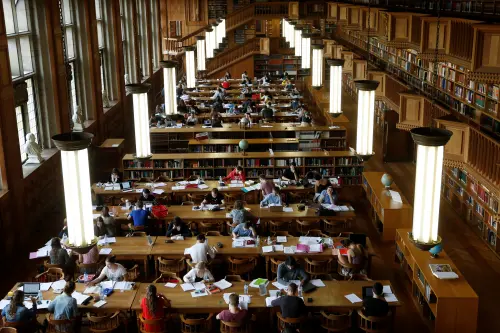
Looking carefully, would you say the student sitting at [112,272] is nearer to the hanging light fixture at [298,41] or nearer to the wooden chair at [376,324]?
the wooden chair at [376,324]

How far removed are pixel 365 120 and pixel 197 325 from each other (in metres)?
3.17

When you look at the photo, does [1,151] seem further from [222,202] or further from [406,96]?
[406,96]

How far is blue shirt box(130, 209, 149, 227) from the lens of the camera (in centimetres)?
980

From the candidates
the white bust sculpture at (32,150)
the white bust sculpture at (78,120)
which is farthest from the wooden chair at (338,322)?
the white bust sculpture at (78,120)

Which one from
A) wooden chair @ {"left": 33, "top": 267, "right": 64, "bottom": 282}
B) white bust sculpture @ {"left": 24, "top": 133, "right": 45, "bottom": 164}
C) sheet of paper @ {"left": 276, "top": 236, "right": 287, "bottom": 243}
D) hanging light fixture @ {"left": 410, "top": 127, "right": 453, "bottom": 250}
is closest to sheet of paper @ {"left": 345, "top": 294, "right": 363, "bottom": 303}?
sheet of paper @ {"left": 276, "top": 236, "right": 287, "bottom": 243}

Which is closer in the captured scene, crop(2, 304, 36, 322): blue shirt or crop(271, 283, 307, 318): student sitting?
crop(2, 304, 36, 322): blue shirt

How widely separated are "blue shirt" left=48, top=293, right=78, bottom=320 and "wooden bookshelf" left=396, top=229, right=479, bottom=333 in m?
4.12

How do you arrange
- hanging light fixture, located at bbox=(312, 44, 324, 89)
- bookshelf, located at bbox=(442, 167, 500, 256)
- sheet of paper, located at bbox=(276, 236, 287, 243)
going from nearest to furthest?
sheet of paper, located at bbox=(276, 236, 287, 243), bookshelf, located at bbox=(442, 167, 500, 256), hanging light fixture, located at bbox=(312, 44, 324, 89)

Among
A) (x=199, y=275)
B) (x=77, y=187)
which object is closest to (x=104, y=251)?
(x=199, y=275)

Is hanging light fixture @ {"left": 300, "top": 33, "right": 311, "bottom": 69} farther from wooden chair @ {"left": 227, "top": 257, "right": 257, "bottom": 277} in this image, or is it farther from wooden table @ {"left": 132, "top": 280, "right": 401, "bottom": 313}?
wooden table @ {"left": 132, "top": 280, "right": 401, "bottom": 313}

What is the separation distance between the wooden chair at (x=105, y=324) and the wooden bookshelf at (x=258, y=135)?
7.92m

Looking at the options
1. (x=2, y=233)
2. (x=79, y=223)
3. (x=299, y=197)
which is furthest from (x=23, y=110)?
(x=79, y=223)

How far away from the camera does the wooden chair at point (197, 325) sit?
691 centimetres

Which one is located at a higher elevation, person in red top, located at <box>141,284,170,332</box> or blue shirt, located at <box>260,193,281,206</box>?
blue shirt, located at <box>260,193,281,206</box>
